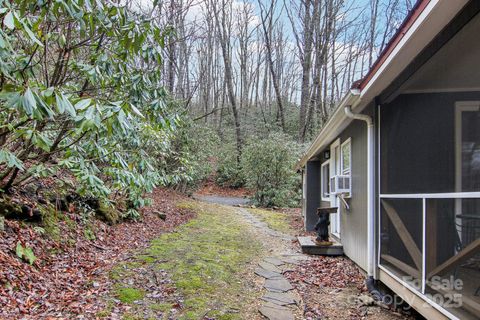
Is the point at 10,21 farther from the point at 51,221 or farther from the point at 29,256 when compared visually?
the point at 51,221

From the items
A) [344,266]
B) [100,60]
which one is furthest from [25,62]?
[344,266]

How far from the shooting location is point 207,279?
15.9ft

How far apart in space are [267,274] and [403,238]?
2338mm

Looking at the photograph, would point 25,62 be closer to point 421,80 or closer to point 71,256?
point 71,256

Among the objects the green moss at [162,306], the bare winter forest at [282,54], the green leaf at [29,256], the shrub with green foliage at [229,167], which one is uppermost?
the bare winter forest at [282,54]

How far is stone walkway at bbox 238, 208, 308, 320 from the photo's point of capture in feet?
13.2

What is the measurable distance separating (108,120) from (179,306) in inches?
88.5

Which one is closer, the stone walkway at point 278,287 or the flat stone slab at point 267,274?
the stone walkway at point 278,287

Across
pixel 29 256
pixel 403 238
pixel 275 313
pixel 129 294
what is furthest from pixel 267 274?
pixel 29 256

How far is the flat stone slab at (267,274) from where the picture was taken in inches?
211

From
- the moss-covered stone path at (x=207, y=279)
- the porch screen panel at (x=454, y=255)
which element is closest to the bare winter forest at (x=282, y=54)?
the moss-covered stone path at (x=207, y=279)

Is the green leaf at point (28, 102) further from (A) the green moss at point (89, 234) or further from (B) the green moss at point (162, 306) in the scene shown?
(A) the green moss at point (89, 234)

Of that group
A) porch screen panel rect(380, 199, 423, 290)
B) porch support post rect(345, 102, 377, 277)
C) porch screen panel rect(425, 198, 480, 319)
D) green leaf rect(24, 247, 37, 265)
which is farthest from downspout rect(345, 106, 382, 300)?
green leaf rect(24, 247, 37, 265)

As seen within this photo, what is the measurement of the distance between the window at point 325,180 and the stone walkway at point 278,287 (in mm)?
2677
